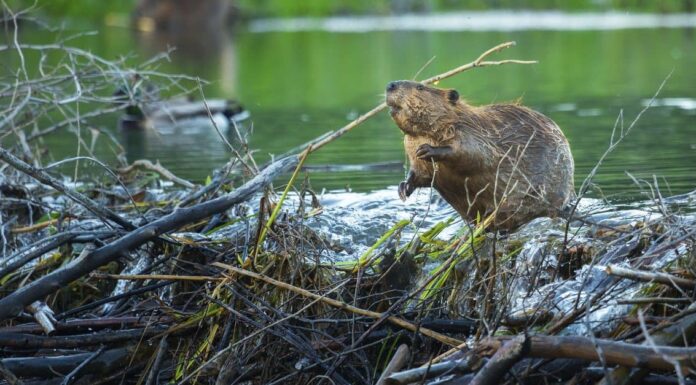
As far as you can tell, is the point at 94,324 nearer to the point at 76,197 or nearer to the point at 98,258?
the point at 98,258

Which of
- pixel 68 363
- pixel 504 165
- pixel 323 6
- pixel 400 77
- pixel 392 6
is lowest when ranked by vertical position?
pixel 392 6

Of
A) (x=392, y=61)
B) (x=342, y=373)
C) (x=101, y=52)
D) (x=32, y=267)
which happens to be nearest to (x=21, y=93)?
(x=32, y=267)

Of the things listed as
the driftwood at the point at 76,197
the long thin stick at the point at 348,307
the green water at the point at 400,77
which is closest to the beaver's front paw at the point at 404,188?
the green water at the point at 400,77

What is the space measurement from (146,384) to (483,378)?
55.8 inches

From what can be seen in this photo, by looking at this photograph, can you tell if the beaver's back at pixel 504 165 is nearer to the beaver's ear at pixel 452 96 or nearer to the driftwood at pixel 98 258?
the beaver's ear at pixel 452 96

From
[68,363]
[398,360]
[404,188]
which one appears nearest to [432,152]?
[404,188]

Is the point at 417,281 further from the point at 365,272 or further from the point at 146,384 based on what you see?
the point at 146,384

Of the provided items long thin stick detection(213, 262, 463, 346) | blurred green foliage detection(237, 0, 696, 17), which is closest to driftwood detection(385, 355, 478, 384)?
long thin stick detection(213, 262, 463, 346)

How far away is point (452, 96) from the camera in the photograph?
4977 millimetres

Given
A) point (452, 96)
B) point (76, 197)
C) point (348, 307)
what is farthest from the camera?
point (452, 96)

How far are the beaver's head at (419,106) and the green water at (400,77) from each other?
265 mm

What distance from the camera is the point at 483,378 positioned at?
3395mm

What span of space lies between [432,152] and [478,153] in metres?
0.25

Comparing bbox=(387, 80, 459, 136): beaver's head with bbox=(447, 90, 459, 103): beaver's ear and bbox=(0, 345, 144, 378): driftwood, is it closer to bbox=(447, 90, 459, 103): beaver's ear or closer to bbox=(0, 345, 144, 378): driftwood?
bbox=(447, 90, 459, 103): beaver's ear
